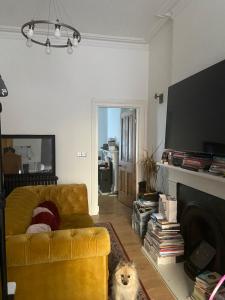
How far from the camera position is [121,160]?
18.1 feet

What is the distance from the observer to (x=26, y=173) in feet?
13.9

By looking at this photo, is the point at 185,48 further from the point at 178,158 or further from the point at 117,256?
the point at 117,256

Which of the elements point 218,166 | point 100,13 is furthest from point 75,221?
point 100,13

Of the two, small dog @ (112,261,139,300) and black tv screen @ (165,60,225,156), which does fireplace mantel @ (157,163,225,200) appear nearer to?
black tv screen @ (165,60,225,156)

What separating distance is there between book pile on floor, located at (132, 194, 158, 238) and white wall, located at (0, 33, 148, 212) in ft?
4.49

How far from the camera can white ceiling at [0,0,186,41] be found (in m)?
3.27

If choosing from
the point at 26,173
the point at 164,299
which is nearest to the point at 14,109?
the point at 26,173

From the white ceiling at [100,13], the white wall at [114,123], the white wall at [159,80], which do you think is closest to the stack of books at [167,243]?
the white wall at [159,80]

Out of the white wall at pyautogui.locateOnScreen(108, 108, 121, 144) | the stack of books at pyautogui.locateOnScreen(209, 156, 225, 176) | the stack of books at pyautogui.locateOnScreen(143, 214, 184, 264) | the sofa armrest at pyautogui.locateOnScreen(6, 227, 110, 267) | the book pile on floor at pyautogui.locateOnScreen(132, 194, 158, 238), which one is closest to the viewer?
the sofa armrest at pyautogui.locateOnScreen(6, 227, 110, 267)

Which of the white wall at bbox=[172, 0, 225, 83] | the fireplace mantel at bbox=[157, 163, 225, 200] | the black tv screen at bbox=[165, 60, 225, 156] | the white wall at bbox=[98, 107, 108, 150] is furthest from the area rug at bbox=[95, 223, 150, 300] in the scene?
the white wall at bbox=[98, 107, 108, 150]

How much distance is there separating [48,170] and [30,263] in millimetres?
2869

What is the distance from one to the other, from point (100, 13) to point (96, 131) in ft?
6.39

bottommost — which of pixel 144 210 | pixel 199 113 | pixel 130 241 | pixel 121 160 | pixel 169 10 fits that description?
pixel 130 241

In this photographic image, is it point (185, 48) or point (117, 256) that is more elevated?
point (185, 48)
